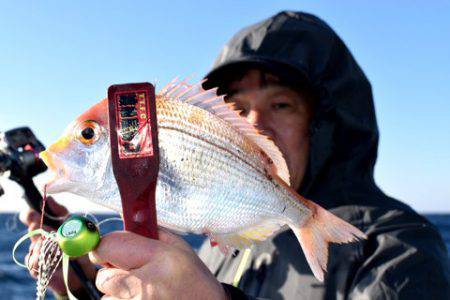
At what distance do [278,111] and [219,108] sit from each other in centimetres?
191

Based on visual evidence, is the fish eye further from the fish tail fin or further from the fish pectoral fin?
the fish tail fin

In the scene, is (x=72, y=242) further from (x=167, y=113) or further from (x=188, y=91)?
(x=188, y=91)

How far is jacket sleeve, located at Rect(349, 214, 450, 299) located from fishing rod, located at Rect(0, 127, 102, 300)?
1.82 metres

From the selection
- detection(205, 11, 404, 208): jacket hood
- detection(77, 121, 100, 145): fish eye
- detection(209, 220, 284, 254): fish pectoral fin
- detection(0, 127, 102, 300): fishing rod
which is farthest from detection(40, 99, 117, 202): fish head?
detection(205, 11, 404, 208): jacket hood

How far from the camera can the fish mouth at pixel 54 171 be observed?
1446 mm

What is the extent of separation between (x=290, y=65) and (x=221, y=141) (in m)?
1.93

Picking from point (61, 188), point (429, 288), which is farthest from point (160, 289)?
point (429, 288)

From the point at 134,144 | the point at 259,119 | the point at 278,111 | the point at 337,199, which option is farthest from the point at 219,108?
the point at 337,199

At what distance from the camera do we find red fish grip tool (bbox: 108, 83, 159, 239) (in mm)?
1474

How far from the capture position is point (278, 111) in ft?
11.6

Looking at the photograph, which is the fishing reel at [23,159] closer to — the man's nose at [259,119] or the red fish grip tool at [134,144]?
the man's nose at [259,119]

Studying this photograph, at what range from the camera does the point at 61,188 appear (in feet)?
4.75

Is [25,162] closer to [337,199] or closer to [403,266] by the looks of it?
[337,199]

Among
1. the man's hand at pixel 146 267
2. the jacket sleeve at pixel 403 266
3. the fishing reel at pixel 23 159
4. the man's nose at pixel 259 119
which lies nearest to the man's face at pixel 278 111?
the man's nose at pixel 259 119
